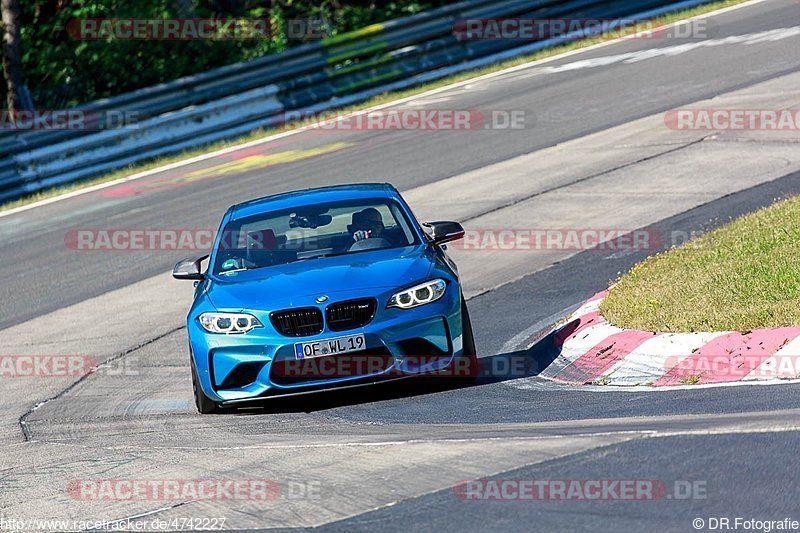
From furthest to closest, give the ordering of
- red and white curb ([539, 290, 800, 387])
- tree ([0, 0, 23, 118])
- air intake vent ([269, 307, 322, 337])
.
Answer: tree ([0, 0, 23, 118]) → air intake vent ([269, 307, 322, 337]) → red and white curb ([539, 290, 800, 387])

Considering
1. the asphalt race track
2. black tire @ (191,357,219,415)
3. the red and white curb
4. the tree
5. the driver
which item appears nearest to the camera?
the asphalt race track

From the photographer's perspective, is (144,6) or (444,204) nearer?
(444,204)

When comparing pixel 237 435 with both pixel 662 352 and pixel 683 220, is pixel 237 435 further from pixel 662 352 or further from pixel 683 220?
pixel 683 220

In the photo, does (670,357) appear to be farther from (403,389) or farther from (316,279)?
(316,279)

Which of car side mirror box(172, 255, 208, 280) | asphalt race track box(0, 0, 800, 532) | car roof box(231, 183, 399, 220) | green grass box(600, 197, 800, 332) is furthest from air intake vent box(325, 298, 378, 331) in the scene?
green grass box(600, 197, 800, 332)

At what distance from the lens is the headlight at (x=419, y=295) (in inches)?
341

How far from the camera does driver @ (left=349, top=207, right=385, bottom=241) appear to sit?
969 cm

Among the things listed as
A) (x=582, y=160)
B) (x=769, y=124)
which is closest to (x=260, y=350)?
(x=582, y=160)

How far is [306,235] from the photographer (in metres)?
10.2

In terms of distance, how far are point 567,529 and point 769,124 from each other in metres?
12.7

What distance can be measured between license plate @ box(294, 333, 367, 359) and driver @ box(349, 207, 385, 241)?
1.36 meters

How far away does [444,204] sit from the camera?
16062mm

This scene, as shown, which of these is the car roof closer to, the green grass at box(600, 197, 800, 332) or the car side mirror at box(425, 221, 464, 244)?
the car side mirror at box(425, 221, 464, 244)

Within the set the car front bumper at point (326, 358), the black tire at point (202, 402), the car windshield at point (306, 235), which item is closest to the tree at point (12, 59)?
the car windshield at point (306, 235)
